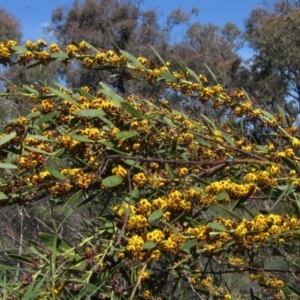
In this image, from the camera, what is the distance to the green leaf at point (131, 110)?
154 centimetres

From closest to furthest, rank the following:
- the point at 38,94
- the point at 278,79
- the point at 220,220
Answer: the point at 220,220 < the point at 38,94 < the point at 278,79

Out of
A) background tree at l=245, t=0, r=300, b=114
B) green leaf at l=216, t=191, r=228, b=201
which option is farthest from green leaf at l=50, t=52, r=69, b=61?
background tree at l=245, t=0, r=300, b=114

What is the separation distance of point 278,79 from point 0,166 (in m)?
14.8

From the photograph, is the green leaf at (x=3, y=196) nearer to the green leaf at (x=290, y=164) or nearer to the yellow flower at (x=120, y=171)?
the yellow flower at (x=120, y=171)

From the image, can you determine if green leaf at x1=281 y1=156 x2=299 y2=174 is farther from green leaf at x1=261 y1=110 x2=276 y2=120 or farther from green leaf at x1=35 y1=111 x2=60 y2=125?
green leaf at x1=35 y1=111 x2=60 y2=125

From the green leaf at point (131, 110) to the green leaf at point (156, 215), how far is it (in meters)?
0.28

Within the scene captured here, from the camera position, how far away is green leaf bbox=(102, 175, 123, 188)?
4.63 feet

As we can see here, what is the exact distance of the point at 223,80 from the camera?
53.7 ft

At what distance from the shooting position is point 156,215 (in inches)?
53.2

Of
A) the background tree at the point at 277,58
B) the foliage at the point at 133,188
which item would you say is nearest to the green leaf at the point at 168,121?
the foliage at the point at 133,188

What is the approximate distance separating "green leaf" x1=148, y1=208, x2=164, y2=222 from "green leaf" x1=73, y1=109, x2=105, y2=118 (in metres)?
0.29

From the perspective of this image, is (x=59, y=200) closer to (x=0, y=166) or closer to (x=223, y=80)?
(x=0, y=166)

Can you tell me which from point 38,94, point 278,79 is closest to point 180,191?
point 38,94

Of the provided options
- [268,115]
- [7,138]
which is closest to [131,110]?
[7,138]
